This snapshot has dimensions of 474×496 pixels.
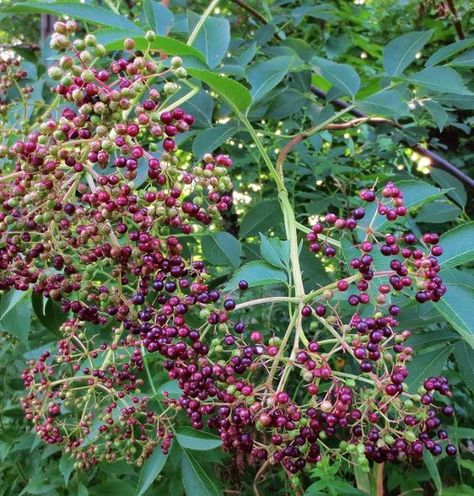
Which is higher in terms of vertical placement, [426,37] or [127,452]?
[426,37]

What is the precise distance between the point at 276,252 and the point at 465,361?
1.52 ft

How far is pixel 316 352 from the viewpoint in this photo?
0.95m

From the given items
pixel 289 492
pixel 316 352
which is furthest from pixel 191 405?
pixel 289 492

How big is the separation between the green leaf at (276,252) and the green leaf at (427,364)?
13.9 inches

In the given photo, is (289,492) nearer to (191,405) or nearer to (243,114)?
(191,405)

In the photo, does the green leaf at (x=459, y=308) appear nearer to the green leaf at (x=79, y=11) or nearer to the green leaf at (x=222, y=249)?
the green leaf at (x=222, y=249)

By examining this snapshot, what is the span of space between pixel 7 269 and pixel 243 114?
1.80 feet

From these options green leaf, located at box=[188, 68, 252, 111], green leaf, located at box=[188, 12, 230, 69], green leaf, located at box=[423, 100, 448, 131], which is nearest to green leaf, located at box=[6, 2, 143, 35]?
green leaf, located at box=[188, 68, 252, 111]

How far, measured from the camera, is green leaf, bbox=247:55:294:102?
1.31 metres

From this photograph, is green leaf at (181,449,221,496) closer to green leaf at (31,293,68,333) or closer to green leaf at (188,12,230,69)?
green leaf at (31,293,68,333)

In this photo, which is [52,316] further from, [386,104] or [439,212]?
[439,212]

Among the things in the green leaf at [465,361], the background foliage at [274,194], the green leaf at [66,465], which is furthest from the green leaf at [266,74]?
the green leaf at [66,465]

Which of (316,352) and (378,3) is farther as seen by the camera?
(378,3)

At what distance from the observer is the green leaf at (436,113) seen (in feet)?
5.21
